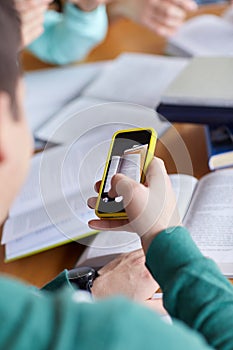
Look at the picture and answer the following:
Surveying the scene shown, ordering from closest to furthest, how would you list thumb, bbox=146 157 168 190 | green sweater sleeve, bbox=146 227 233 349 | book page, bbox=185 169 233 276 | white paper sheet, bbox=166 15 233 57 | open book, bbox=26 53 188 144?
green sweater sleeve, bbox=146 227 233 349
thumb, bbox=146 157 168 190
book page, bbox=185 169 233 276
open book, bbox=26 53 188 144
white paper sheet, bbox=166 15 233 57

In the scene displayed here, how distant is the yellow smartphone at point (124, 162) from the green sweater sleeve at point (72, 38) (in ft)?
2.42

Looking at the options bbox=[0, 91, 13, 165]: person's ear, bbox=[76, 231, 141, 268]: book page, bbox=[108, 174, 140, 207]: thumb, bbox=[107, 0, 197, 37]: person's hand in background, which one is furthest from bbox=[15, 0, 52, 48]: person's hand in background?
bbox=[0, 91, 13, 165]: person's ear

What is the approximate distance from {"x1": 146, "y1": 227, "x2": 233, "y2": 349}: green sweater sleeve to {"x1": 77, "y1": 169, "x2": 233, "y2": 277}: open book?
0.51 ft

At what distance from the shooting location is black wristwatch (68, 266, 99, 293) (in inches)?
27.6

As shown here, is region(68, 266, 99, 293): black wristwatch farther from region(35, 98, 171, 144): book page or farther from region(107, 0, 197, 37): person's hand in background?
region(107, 0, 197, 37): person's hand in background

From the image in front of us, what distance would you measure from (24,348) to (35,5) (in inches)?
37.7

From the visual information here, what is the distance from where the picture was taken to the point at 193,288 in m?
0.50

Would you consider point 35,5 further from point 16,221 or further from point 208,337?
point 208,337

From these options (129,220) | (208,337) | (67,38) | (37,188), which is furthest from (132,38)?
(208,337)

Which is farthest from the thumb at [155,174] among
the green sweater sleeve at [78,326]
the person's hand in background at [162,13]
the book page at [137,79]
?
the person's hand in background at [162,13]

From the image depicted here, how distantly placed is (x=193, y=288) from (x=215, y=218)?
267 mm

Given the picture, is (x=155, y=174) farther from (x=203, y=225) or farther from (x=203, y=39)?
(x=203, y=39)

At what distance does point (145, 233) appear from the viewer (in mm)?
569

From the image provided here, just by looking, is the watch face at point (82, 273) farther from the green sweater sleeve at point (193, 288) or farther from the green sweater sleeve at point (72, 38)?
the green sweater sleeve at point (72, 38)
